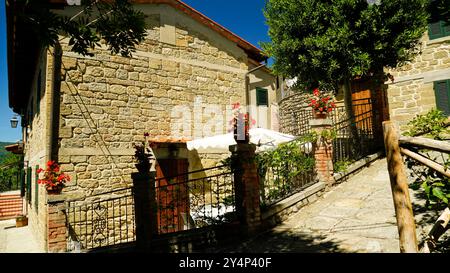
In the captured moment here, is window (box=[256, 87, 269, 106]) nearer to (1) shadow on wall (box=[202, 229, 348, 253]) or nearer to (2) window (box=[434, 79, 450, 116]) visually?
(2) window (box=[434, 79, 450, 116])

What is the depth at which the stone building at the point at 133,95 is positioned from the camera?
7.61 m

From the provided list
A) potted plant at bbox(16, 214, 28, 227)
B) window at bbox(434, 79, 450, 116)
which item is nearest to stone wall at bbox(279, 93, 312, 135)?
window at bbox(434, 79, 450, 116)

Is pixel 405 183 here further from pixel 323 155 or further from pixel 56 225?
pixel 56 225

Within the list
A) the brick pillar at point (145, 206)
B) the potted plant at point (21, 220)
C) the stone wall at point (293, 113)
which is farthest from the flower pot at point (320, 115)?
the potted plant at point (21, 220)

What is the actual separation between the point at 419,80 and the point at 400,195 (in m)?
10.8

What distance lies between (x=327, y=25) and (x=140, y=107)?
21.9ft

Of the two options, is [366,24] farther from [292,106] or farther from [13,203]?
[13,203]

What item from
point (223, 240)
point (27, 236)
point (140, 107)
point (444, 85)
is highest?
point (444, 85)

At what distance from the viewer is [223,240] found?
562 centimetres

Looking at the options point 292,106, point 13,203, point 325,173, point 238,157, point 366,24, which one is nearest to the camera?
point 238,157

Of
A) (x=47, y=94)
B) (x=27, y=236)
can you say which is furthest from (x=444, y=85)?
(x=27, y=236)

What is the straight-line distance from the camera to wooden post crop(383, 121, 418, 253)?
2.56 metres

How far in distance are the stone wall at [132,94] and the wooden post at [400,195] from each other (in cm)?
689

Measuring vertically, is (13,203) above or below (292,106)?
below
